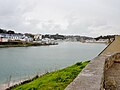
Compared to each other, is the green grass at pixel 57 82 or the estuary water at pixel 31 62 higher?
the green grass at pixel 57 82

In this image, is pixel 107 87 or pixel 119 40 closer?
pixel 107 87

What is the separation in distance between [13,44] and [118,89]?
99783 millimetres

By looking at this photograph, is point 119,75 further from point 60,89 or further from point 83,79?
point 83,79

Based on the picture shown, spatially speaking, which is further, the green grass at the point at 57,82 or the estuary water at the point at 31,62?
the estuary water at the point at 31,62

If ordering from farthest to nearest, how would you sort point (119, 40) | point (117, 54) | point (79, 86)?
1. point (119, 40)
2. point (117, 54)
3. point (79, 86)

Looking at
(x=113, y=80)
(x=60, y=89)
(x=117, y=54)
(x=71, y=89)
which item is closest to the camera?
(x=71, y=89)

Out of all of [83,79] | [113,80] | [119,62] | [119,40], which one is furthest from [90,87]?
[119,40]

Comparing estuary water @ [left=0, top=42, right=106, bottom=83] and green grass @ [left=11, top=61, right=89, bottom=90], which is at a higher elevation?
green grass @ [left=11, top=61, right=89, bottom=90]

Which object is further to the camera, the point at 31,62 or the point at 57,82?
the point at 31,62

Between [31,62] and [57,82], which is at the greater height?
[57,82]

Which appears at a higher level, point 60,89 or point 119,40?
point 119,40

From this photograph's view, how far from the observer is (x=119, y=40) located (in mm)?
15914

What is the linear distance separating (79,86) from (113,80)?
2.60 m

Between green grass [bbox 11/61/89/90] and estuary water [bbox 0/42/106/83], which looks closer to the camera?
green grass [bbox 11/61/89/90]
